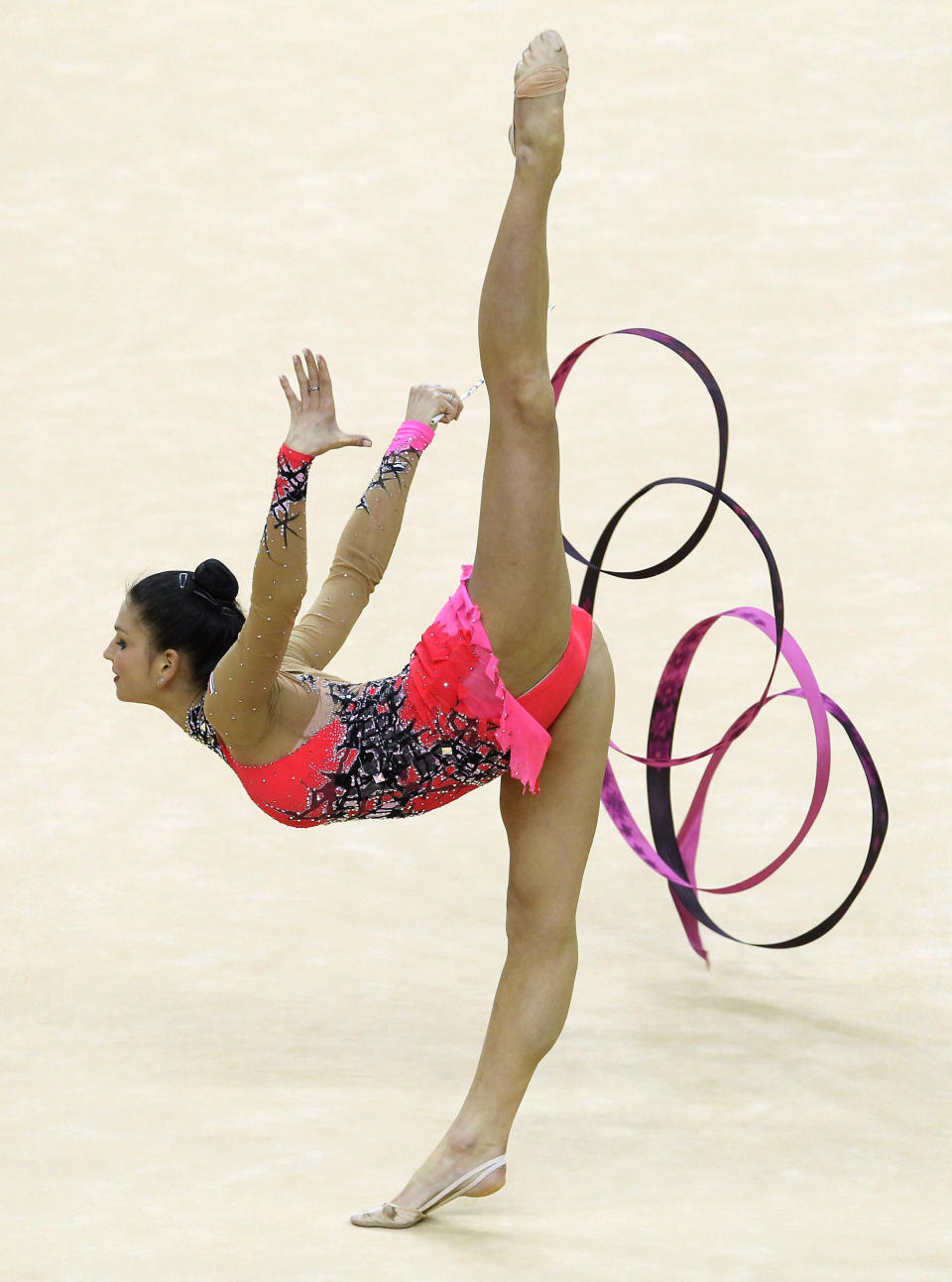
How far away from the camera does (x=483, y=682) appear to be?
104 inches

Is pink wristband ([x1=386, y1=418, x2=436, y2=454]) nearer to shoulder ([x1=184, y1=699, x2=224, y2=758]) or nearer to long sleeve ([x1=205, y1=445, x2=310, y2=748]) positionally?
long sleeve ([x1=205, y1=445, x2=310, y2=748])

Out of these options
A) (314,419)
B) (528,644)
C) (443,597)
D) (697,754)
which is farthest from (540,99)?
(443,597)

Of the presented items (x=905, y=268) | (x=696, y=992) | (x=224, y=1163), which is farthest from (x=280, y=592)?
(x=905, y=268)

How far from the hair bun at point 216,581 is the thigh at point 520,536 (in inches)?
18.5

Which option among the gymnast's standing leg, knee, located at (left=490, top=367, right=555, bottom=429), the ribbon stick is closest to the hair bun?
the gymnast's standing leg

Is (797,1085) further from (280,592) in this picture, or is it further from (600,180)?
(600,180)

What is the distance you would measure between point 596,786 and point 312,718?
0.47m

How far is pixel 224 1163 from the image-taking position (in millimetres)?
2836

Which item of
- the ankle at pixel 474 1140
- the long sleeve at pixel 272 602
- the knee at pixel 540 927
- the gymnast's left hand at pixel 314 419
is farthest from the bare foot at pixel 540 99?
the ankle at pixel 474 1140

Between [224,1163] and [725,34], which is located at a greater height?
[725,34]

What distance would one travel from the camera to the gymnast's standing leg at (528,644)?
2.49 meters

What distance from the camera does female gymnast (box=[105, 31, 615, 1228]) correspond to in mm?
2520

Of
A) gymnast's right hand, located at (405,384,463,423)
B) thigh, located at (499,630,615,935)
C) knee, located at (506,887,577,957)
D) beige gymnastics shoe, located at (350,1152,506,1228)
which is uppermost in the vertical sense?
gymnast's right hand, located at (405,384,463,423)

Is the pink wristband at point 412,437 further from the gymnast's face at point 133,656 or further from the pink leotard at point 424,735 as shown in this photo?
the gymnast's face at point 133,656
